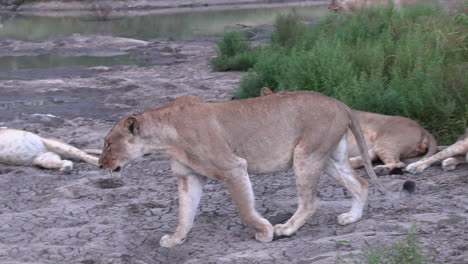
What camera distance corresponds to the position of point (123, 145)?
17.6 ft

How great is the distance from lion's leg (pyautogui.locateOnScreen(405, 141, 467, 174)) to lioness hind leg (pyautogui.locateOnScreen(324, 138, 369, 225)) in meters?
1.77

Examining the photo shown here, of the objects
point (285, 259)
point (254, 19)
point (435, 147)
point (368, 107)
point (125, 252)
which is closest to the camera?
point (285, 259)

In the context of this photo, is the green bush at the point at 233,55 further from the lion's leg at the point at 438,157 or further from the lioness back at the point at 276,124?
the lioness back at the point at 276,124

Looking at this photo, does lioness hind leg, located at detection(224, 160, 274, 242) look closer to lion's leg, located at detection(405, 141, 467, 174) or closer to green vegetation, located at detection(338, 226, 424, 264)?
green vegetation, located at detection(338, 226, 424, 264)

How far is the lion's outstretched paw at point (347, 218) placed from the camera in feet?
17.9

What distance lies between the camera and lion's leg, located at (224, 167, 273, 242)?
5164 millimetres

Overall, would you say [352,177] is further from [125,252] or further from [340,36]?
[340,36]

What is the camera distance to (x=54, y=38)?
75.0 feet

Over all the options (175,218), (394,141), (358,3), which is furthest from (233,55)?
(175,218)

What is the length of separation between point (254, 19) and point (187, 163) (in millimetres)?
21730

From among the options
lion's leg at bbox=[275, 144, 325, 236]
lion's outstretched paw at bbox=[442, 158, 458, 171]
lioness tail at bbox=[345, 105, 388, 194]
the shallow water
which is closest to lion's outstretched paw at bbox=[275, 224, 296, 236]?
lion's leg at bbox=[275, 144, 325, 236]

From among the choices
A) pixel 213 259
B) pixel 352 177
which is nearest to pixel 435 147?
pixel 352 177

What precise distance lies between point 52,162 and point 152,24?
63.4 feet

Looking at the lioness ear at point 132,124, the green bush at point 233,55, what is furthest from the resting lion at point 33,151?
the green bush at point 233,55
